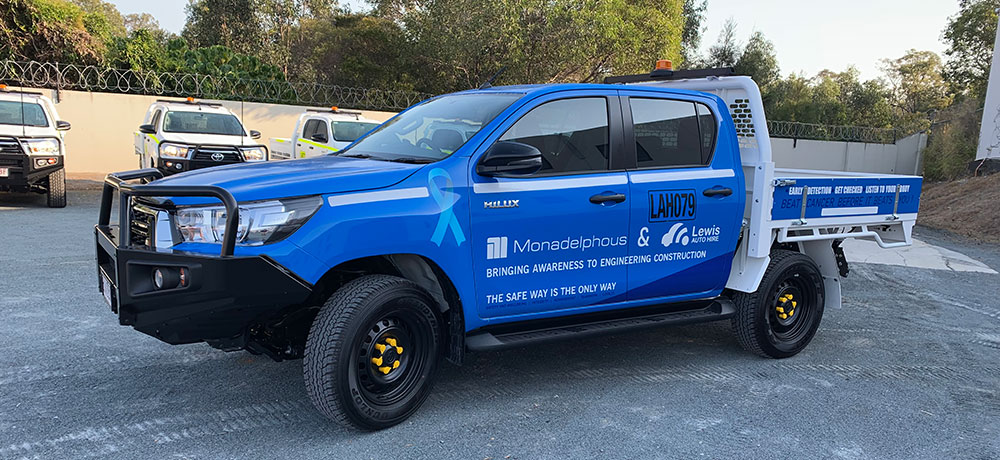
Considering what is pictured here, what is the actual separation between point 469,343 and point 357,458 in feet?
2.97

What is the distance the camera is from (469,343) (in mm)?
4094

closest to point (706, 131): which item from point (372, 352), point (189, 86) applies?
point (372, 352)

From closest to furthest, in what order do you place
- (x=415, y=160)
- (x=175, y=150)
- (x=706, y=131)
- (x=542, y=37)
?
1. (x=415, y=160)
2. (x=706, y=131)
3. (x=175, y=150)
4. (x=542, y=37)

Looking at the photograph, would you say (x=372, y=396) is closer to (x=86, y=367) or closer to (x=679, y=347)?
(x=86, y=367)

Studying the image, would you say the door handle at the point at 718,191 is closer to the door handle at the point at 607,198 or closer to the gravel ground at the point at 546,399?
the door handle at the point at 607,198

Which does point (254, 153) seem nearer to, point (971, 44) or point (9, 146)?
point (9, 146)

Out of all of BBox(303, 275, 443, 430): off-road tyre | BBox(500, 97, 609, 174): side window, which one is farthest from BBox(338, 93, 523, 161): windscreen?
BBox(303, 275, 443, 430): off-road tyre

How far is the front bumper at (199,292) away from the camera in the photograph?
10.9 feet

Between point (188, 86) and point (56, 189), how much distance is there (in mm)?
8352

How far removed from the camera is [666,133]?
483 cm

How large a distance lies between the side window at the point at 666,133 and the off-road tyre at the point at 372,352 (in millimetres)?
1778

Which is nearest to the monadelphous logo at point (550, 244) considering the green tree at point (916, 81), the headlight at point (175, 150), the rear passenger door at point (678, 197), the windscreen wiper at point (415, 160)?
the rear passenger door at point (678, 197)

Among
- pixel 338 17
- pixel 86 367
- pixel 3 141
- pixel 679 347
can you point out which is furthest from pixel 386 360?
pixel 338 17

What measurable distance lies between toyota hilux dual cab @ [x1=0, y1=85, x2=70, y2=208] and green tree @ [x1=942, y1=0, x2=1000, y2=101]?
32.5 metres
